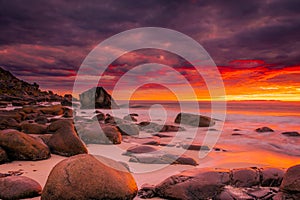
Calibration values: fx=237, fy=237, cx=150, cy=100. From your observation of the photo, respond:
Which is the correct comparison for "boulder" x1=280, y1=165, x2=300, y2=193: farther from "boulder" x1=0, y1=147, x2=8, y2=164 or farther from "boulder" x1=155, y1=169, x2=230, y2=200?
"boulder" x1=0, y1=147, x2=8, y2=164

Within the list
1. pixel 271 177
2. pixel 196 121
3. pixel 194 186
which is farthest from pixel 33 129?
pixel 196 121

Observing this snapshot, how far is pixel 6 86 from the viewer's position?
52062mm

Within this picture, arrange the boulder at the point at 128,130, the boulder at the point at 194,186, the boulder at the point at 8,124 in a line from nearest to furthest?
the boulder at the point at 194,186 < the boulder at the point at 8,124 < the boulder at the point at 128,130

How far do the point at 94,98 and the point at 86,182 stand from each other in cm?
2893

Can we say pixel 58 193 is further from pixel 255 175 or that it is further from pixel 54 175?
pixel 255 175

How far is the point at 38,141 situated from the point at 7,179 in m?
2.40

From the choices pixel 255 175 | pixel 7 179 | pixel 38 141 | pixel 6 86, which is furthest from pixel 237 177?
pixel 6 86

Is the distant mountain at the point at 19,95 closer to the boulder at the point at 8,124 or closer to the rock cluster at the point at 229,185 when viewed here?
the boulder at the point at 8,124

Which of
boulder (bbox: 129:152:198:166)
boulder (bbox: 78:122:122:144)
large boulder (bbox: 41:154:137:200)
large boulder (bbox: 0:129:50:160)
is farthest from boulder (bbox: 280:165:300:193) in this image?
boulder (bbox: 78:122:122:144)

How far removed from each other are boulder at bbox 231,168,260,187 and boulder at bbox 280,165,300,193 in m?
0.48

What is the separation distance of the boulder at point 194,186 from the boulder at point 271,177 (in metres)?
0.61

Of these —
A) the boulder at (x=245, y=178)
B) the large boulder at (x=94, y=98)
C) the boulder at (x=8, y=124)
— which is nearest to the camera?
the boulder at (x=245, y=178)

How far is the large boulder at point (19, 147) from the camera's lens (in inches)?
213

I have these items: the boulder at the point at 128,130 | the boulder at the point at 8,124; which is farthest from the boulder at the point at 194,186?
the boulder at the point at 8,124
